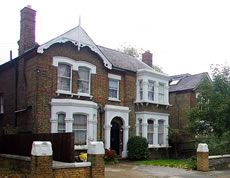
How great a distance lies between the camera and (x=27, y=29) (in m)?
19.0

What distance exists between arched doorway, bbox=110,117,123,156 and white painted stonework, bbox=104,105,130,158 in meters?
0.25

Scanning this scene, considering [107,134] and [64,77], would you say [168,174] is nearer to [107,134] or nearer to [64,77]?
[107,134]

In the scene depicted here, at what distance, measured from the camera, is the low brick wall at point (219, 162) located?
53.8ft

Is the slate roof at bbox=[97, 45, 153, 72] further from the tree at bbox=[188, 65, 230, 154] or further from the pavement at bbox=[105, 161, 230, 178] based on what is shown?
the pavement at bbox=[105, 161, 230, 178]

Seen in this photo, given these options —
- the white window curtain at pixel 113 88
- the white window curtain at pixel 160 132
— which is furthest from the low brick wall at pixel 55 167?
the white window curtain at pixel 160 132

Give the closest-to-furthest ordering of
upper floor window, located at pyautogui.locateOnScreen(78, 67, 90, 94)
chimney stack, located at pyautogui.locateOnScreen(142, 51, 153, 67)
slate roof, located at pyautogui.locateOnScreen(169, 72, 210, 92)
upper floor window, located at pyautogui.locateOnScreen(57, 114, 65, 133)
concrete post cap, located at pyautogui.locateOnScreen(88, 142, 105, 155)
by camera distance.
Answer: concrete post cap, located at pyautogui.locateOnScreen(88, 142, 105, 155), upper floor window, located at pyautogui.locateOnScreen(57, 114, 65, 133), upper floor window, located at pyautogui.locateOnScreen(78, 67, 90, 94), chimney stack, located at pyautogui.locateOnScreen(142, 51, 153, 67), slate roof, located at pyautogui.locateOnScreen(169, 72, 210, 92)

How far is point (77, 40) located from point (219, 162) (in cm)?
1091

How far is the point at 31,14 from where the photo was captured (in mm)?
19031

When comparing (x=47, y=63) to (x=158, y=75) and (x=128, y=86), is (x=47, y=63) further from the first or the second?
(x=158, y=75)

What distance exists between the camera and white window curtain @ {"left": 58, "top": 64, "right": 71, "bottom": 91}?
60.7 feet

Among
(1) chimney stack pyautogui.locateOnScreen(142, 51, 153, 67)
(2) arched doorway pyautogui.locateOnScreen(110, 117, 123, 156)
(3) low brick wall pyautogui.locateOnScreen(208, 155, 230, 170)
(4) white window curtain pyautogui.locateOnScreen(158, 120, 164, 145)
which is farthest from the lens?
(1) chimney stack pyautogui.locateOnScreen(142, 51, 153, 67)

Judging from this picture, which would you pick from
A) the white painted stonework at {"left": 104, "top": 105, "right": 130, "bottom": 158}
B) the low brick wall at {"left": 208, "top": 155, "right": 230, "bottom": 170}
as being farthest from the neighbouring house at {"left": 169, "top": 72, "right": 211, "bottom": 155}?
the low brick wall at {"left": 208, "top": 155, "right": 230, "bottom": 170}

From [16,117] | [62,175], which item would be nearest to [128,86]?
[16,117]

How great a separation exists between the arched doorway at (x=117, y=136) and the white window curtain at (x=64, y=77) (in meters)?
4.43
